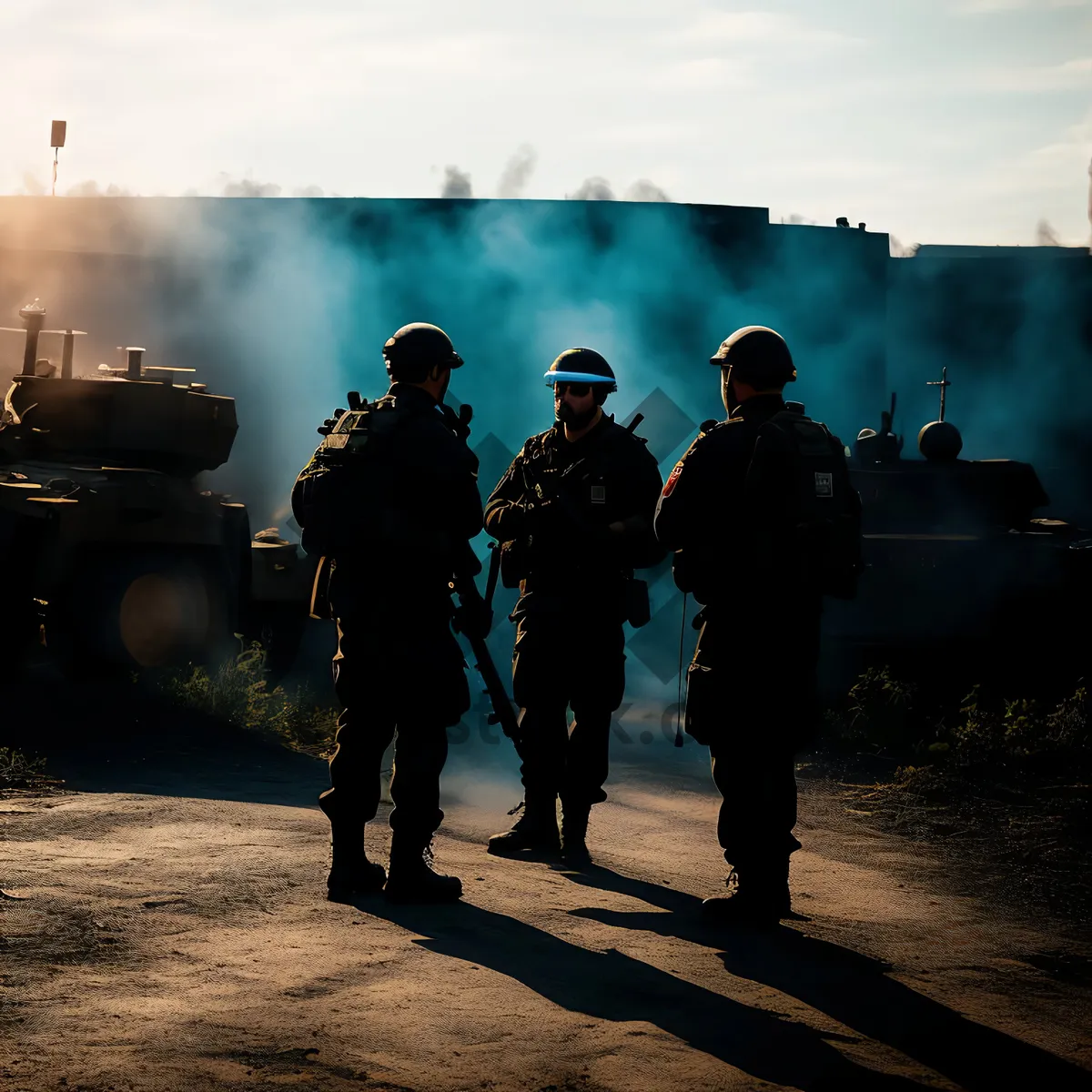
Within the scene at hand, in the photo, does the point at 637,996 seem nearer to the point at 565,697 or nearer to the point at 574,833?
the point at 574,833

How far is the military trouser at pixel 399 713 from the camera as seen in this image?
15.7ft

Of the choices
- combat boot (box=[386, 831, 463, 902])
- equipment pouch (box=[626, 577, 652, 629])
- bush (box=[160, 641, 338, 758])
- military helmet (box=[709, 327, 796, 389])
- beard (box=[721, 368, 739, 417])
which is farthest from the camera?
bush (box=[160, 641, 338, 758])

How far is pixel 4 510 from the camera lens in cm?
978

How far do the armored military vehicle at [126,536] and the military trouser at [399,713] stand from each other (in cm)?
549

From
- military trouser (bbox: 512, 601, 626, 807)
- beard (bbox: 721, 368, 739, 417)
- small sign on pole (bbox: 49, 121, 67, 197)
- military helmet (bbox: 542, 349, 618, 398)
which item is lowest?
military trouser (bbox: 512, 601, 626, 807)

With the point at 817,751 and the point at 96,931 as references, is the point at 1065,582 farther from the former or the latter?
the point at 96,931

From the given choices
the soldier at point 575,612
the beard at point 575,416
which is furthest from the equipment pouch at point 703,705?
the beard at point 575,416

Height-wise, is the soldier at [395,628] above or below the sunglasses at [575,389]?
below

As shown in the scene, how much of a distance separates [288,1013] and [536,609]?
240 centimetres

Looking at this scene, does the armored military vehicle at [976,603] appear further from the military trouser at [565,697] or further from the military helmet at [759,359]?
the military helmet at [759,359]

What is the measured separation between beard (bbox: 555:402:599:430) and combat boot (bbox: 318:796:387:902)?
6.03 ft

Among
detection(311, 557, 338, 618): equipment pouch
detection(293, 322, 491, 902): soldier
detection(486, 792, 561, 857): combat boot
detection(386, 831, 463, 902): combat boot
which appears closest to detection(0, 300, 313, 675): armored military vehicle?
detection(486, 792, 561, 857): combat boot

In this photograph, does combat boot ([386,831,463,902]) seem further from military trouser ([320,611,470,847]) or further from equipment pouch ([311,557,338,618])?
equipment pouch ([311,557,338,618])

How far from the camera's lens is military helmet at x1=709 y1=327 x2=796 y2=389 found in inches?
192
